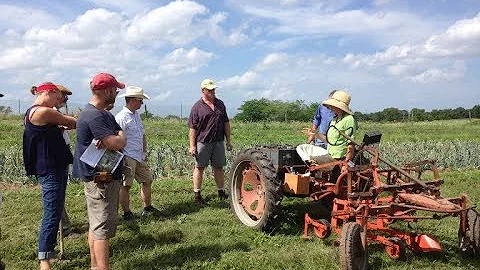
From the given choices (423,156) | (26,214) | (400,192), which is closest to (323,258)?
(400,192)

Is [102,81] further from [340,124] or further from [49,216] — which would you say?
[340,124]

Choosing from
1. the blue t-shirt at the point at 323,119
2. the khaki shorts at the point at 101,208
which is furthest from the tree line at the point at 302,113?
the khaki shorts at the point at 101,208

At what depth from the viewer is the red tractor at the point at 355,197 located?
14.2ft

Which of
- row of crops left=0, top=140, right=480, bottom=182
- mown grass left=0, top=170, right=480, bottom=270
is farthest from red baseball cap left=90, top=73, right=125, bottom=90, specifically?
row of crops left=0, top=140, right=480, bottom=182

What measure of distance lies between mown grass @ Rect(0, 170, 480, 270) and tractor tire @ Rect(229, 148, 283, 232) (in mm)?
177

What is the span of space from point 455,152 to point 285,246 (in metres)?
→ 9.43

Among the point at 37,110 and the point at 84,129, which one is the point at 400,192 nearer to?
the point at 84,129

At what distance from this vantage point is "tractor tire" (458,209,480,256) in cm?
436

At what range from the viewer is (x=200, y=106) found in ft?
24.2

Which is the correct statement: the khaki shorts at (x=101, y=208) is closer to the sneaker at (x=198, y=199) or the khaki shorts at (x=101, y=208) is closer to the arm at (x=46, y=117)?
the arm at (x=46, y=117)

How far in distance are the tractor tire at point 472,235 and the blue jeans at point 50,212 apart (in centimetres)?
406

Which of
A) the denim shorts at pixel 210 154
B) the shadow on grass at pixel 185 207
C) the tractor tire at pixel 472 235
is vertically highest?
the denim shorts at pixel 210 154

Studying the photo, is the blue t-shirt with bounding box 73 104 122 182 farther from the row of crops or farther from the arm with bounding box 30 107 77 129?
the row of crops

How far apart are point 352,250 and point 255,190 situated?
215 centimetres
